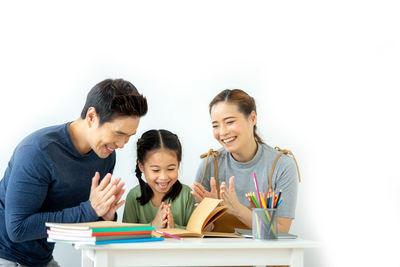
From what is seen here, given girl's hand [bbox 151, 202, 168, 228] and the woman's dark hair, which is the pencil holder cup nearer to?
girl's hand [bbox 151, 202, 168, 228]

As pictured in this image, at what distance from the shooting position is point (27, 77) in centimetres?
222

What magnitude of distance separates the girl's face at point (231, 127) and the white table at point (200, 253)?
74cm

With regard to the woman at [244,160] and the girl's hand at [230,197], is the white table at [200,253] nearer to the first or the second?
the girl's hand at [230,197]

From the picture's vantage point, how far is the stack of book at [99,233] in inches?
45.7

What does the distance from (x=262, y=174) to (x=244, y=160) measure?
105 mm

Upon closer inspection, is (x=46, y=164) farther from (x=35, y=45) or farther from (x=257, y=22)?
(x=257, y=22)

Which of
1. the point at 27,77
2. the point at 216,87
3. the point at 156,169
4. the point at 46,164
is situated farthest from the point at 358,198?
the point at 27,77

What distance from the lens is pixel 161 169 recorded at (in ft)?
6.09

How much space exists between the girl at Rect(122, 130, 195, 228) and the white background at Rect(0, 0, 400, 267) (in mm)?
398

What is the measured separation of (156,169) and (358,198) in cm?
113

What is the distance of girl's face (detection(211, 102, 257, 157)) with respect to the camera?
6.49ft

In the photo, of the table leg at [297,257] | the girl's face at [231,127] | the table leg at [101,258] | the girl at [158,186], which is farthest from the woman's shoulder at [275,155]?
the table leg at [101,258]

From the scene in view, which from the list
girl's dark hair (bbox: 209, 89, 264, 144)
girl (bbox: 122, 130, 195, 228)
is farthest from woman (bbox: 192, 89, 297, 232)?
girl (bbox: 122, 130, 195, 228)

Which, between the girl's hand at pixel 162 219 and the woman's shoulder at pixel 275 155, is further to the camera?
the woman's shoulder at pixel 275 155
